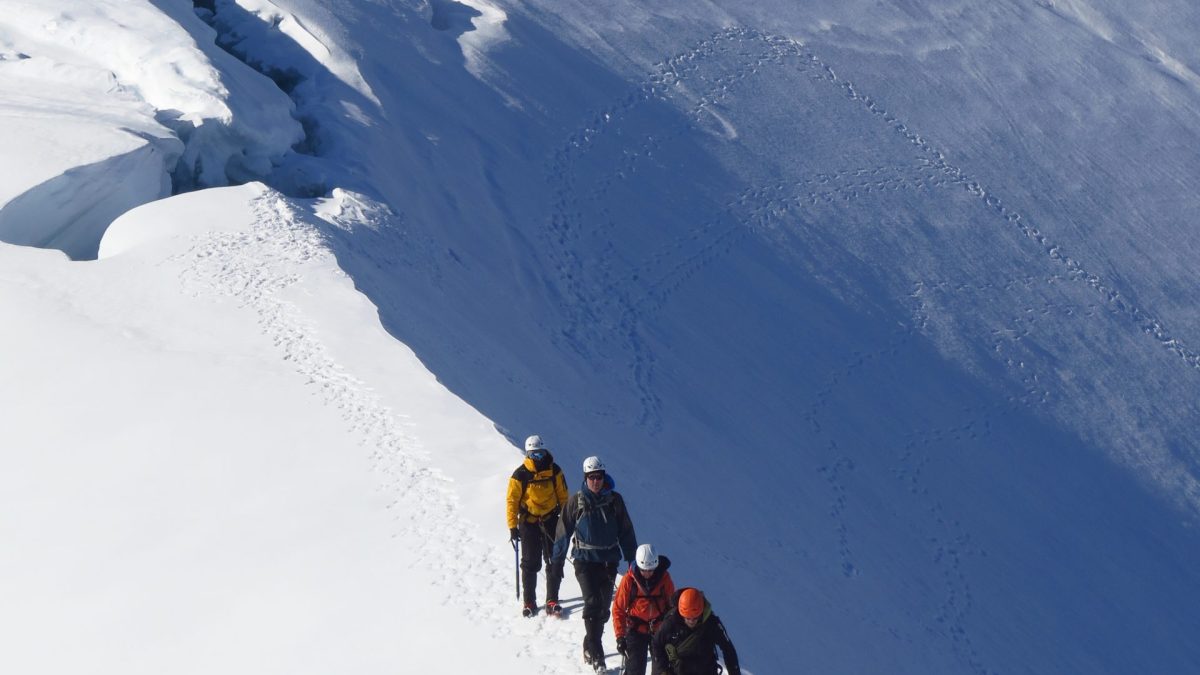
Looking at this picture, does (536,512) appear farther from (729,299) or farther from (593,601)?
(729,299)

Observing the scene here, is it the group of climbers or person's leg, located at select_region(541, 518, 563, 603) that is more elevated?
the group of climbers

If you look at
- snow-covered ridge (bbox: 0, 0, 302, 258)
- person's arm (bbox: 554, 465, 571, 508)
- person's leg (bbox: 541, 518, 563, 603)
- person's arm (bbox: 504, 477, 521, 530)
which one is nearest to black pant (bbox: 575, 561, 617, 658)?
person's leg (bbox: 541, 518, 563, 603)

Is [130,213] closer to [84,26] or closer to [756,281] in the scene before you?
[84,26]

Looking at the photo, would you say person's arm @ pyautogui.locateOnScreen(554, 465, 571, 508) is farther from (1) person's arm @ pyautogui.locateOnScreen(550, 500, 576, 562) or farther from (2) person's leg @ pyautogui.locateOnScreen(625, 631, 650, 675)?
(2) person's leg @ pyautogui.locateOnScreen(625, 631, 650, 675)

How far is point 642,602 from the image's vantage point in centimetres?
796

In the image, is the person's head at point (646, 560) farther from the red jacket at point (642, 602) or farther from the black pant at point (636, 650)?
the black pant at point (636, 650)

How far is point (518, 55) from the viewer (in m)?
27.7

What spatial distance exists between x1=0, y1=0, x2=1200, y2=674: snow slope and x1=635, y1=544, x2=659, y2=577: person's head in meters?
1.32

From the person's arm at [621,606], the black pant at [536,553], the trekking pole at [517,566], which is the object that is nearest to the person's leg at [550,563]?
the black pant at [536,553]

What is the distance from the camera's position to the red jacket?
7.95 meters

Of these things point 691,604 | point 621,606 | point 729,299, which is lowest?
point 729,299

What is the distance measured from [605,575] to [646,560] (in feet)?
3.26

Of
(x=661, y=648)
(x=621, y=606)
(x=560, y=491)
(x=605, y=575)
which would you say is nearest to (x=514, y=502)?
(x=560, y=491)

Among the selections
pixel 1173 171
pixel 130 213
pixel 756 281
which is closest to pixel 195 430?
pixel 130 213
